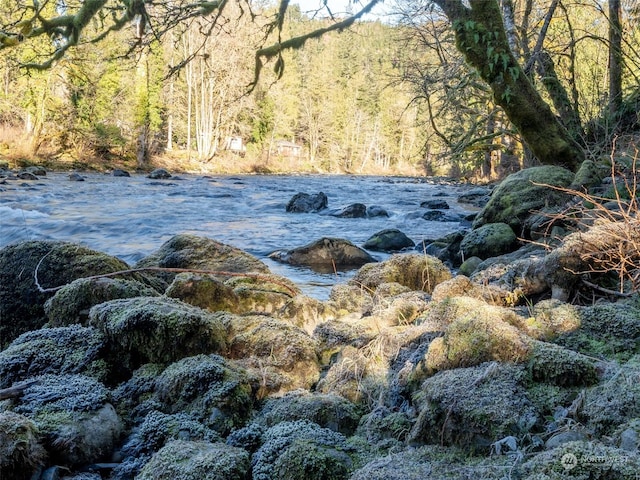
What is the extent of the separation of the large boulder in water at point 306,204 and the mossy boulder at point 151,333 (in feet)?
45.1

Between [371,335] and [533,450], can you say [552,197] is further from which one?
[533,450]

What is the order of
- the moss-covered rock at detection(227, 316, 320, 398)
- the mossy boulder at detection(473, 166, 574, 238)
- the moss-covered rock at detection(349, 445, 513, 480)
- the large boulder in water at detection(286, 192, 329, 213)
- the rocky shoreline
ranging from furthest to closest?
the large boulder in water at detection(286, 192, 329, 213) → the mossy boulder at detection(473, 166, 574, 238) → the moss-covered rock at detection(227, 316, 320, 398) → the rocky shoreline → the moss-covered rock at detection(349, 445, 513, 480)

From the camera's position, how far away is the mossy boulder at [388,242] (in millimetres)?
10328

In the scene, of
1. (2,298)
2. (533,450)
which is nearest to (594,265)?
(533,450)

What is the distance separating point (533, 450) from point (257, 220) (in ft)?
42.7

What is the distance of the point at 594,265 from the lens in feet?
11.5

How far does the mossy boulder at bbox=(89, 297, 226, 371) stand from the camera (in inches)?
121

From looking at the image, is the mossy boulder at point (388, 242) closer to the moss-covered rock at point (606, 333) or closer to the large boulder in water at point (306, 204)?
the large boulder in water at point (306, 204)

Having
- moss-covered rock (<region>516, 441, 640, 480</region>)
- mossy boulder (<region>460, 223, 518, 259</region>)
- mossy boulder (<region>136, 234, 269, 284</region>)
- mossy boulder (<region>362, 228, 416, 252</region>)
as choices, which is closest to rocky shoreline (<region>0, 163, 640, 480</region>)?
moss-covered rock (<region>516, 441, 640, 480</region>)

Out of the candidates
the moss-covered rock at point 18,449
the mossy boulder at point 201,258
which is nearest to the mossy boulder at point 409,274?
the mossy boulder at point 201,258

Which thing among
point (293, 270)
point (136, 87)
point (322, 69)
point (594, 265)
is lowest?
point (293, 270)

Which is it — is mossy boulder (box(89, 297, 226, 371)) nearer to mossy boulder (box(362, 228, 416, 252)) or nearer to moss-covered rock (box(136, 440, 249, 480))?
moss-covered rock (box(136, 440, 249, 480))

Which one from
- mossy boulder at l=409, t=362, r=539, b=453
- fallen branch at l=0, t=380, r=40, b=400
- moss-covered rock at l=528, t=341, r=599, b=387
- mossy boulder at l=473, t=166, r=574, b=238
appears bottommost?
fallen branch at l=0, t=380, r=40, b=400

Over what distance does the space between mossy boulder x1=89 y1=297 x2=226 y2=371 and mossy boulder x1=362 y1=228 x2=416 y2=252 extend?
736 cm
